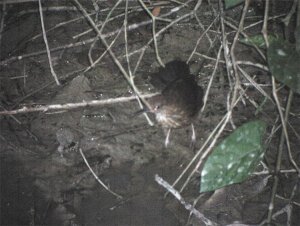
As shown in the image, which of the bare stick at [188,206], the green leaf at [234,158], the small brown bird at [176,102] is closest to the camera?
the green leaf at [234,158]

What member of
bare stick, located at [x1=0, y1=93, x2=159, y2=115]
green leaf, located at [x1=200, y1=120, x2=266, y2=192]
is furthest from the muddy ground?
green leaf, located at [x1=200, y1=120, x2=266, y2=192]

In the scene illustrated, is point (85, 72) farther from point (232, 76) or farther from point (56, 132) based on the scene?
point (232, 76)

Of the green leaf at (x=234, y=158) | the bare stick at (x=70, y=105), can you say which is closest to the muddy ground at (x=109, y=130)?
the bare stick at (x=70, y=105)

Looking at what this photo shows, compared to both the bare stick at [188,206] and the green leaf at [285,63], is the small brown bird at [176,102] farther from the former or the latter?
the green leaf at [285,63]

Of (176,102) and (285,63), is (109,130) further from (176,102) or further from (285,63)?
(285,63)

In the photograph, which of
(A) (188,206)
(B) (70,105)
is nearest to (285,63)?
(A) (188,206)

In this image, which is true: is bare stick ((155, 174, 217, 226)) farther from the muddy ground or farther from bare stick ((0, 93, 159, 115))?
bare stick ((0, 93, 159, 115))
